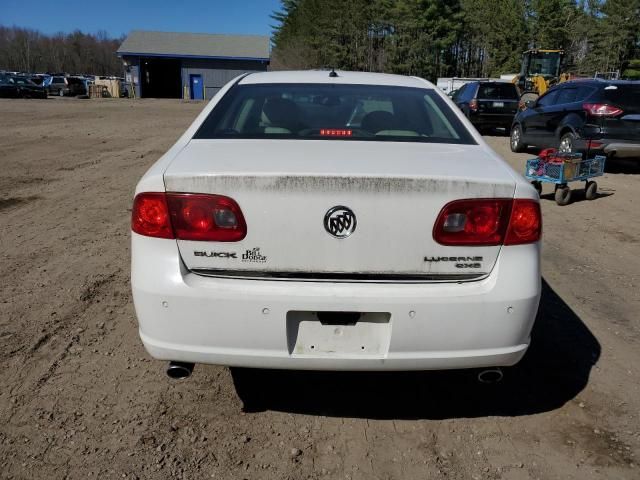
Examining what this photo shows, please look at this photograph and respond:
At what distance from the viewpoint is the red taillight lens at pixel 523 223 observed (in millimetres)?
2449

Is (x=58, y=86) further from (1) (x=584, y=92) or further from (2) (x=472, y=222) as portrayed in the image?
(2) (x=472, y=222)

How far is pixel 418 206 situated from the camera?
7.76ft

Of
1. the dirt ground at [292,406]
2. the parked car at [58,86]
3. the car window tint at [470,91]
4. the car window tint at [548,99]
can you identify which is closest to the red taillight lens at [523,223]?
the dirt ground at [292,406]

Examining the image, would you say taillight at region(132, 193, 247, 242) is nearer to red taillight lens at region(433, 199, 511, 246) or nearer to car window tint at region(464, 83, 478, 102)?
red taillight lens at region(433, 199, 511, 246)

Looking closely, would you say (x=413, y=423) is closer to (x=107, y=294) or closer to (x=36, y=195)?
(x=107, y=294)

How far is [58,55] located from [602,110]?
142 meters

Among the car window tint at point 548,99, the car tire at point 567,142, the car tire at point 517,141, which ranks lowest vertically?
the car tire at point 517,141

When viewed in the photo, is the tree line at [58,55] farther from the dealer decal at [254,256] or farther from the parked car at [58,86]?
the dealer decal at [254,256]

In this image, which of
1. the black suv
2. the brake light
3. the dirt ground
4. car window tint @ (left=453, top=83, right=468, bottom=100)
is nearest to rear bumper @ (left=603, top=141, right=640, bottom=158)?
the black suv

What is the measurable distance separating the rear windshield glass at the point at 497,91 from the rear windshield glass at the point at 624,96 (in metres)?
8.06

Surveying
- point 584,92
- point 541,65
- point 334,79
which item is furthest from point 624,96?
point 541,65

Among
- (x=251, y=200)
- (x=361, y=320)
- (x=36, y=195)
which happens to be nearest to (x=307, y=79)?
(x=251, y=200)

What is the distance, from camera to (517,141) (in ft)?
44.0

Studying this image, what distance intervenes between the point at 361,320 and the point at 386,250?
320mm
